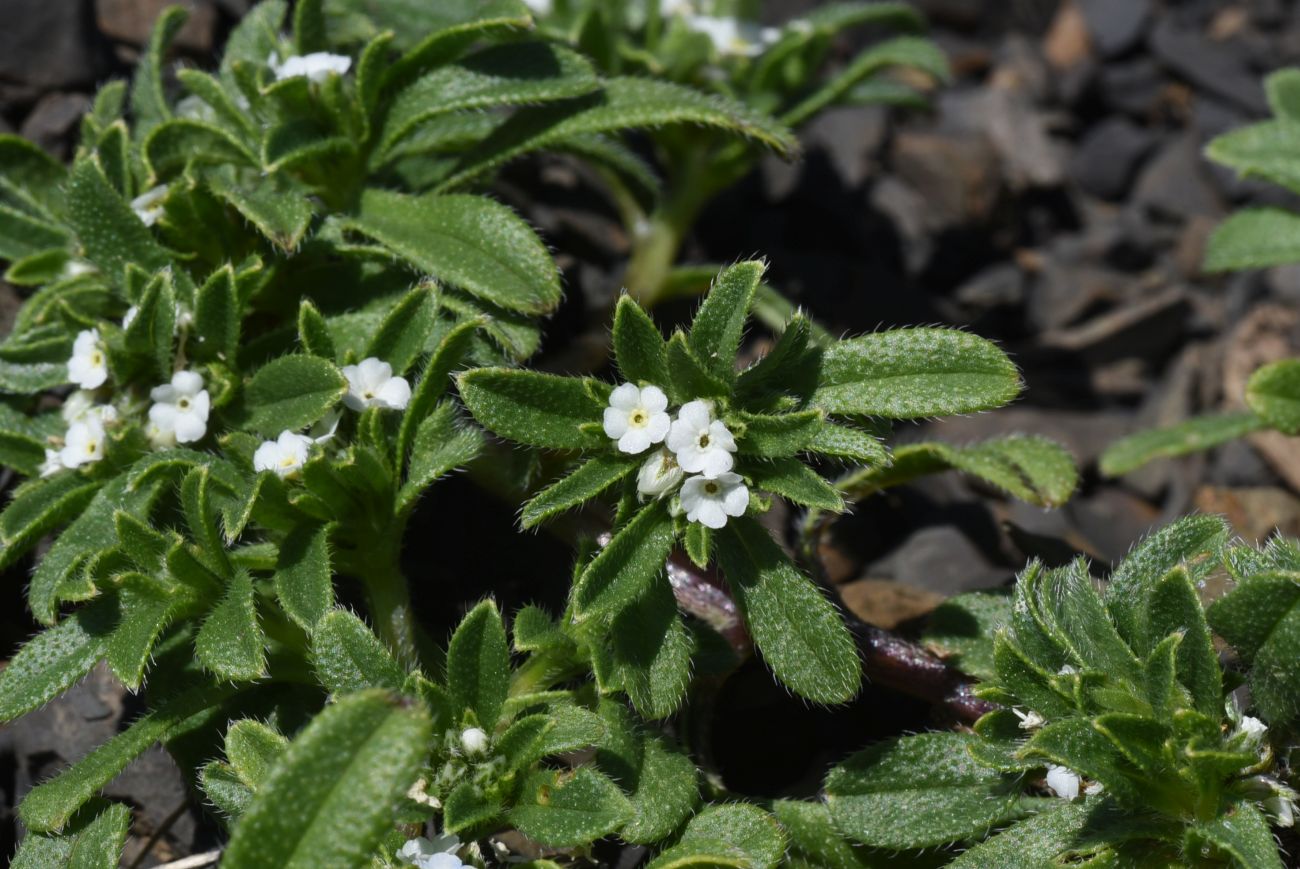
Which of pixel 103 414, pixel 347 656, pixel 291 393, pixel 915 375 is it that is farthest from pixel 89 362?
pixel 915 375

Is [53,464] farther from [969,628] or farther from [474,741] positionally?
[969,628]

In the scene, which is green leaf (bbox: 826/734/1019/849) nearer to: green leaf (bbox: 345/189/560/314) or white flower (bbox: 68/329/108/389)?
green leaf (bbox: 345/189/560/314)

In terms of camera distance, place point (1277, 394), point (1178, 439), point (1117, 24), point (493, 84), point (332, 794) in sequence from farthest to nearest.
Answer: point (1117, 24), point (1178, 439), point (1277, 394), point (493, 84), point (332, 794)

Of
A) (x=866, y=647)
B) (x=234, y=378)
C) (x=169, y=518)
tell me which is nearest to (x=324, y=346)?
(x=234, y=378)

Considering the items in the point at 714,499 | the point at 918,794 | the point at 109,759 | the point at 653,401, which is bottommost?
the point at 109,759

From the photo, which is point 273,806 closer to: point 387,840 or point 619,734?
Result: point 387,840

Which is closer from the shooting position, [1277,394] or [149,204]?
[149,204]

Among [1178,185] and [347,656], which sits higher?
[1178,185]
